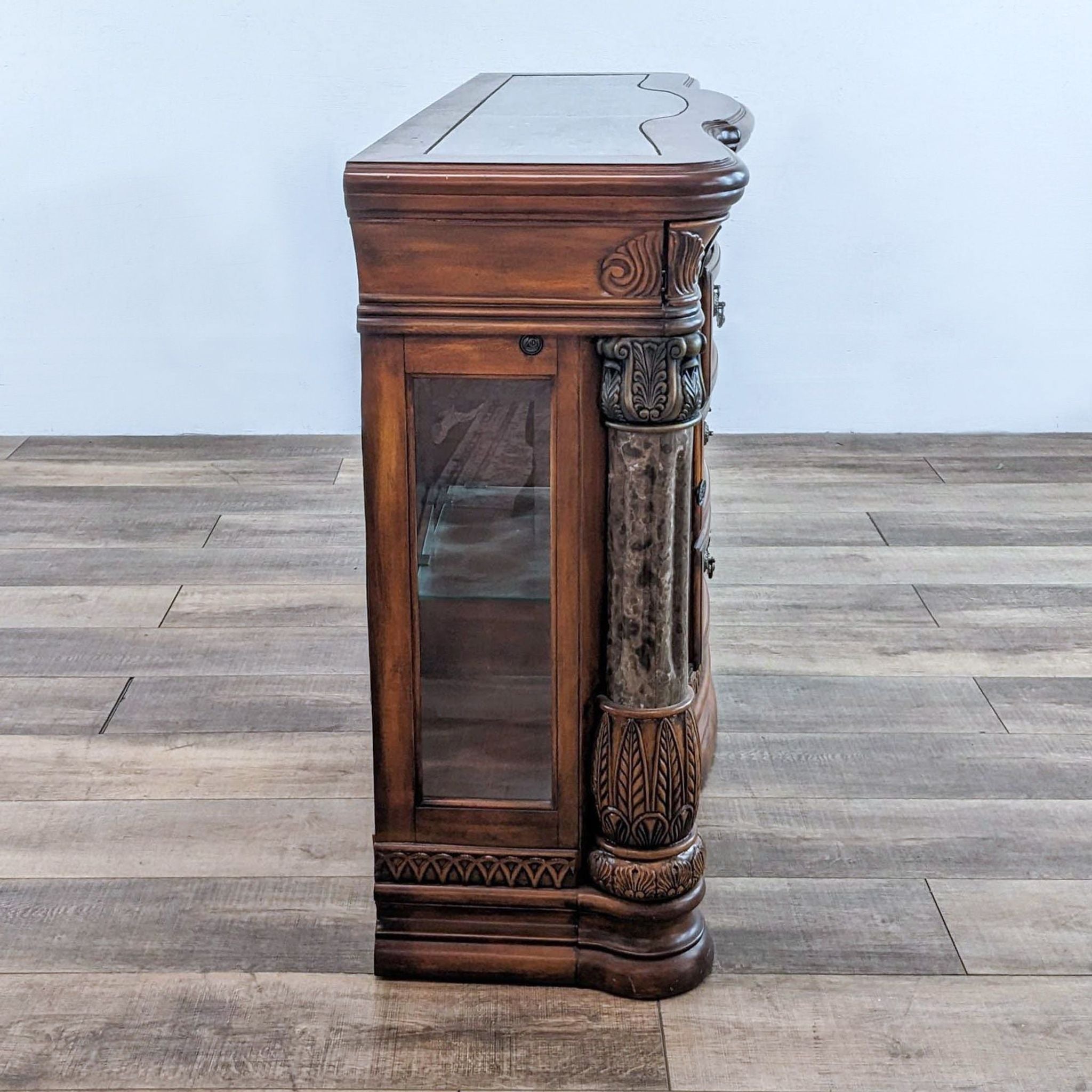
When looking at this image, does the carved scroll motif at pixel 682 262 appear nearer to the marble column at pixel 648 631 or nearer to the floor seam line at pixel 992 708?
the marble column at pixel 648 631

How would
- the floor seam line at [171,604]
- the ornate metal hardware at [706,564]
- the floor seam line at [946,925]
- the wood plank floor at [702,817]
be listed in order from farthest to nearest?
the floor seam line at [171,604] → the ornate metal hardware at [706,564] → the floor seam line at [946,925] → the wood plank floor at [702,817]

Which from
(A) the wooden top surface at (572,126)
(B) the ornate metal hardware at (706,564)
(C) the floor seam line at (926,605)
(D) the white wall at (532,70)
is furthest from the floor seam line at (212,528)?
(C) the floor seam line at (926,605)

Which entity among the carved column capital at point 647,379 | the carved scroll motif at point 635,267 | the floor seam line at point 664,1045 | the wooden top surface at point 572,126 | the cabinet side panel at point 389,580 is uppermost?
the wooden top surface at point 572,126

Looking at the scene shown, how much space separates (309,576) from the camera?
2664 mm

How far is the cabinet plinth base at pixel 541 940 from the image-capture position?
4.89ft

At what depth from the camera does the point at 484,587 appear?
1427 mm

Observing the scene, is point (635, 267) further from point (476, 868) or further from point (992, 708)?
point (992, 708)

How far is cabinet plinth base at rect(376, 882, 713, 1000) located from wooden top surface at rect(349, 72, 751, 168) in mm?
739

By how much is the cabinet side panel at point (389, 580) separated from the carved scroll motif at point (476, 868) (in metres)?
0.02

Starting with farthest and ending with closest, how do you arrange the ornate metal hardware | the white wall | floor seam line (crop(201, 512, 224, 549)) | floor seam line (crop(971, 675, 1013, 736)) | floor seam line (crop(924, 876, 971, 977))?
1. the white wall
2. floor seam line (crop(201, 512, 224, 549))
3. floor seam line (crop(971, 675, 1013, 736))
4. the ornate metal hardware
5. floor seam line (crop(924, 876, 971, 977))

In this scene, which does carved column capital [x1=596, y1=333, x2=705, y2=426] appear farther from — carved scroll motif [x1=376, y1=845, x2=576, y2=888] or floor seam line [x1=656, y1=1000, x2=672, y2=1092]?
floor seam line [x1=656, y1=1000, x2=672, y2=1092]

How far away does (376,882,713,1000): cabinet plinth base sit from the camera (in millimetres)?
1490

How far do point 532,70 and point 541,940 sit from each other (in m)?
2.31

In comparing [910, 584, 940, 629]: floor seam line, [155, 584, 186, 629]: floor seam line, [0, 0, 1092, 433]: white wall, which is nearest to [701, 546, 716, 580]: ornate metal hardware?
[910, 584, 940, 629]: floor seam line
